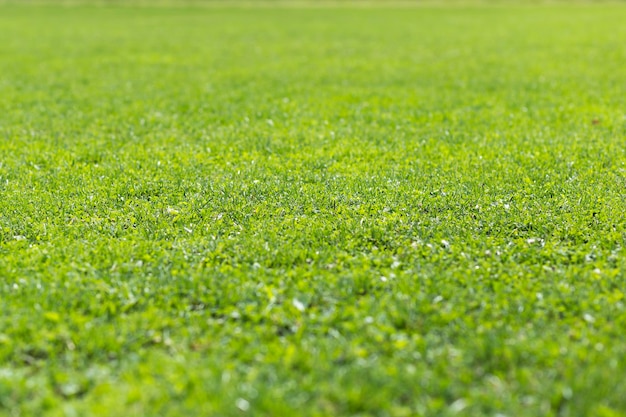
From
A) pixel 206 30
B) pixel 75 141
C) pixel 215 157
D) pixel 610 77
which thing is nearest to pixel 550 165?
pixel 215 157

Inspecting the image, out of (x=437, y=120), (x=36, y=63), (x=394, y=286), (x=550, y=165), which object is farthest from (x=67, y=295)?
(x=36, y=63)

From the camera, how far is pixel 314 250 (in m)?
5.80

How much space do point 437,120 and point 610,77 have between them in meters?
5.56

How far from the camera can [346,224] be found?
6.30 meters

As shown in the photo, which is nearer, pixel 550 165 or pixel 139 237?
pixel 139 237

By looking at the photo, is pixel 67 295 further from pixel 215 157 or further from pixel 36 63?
pixel 36 63

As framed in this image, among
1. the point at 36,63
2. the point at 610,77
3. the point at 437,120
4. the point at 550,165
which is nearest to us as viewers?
the point at 550,165

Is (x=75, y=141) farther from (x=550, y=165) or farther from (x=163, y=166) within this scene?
(x=550, y=165)

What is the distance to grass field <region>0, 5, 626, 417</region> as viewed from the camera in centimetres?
398

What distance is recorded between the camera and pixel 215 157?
28.0ft

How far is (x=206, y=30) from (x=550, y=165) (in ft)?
70.8

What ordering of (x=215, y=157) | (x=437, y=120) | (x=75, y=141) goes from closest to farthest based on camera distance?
(x=215, y=157)
(x=75, y=141)
(x=437, y=120)

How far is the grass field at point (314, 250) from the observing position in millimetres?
3979

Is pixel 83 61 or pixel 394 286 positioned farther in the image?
pixel 83 61
